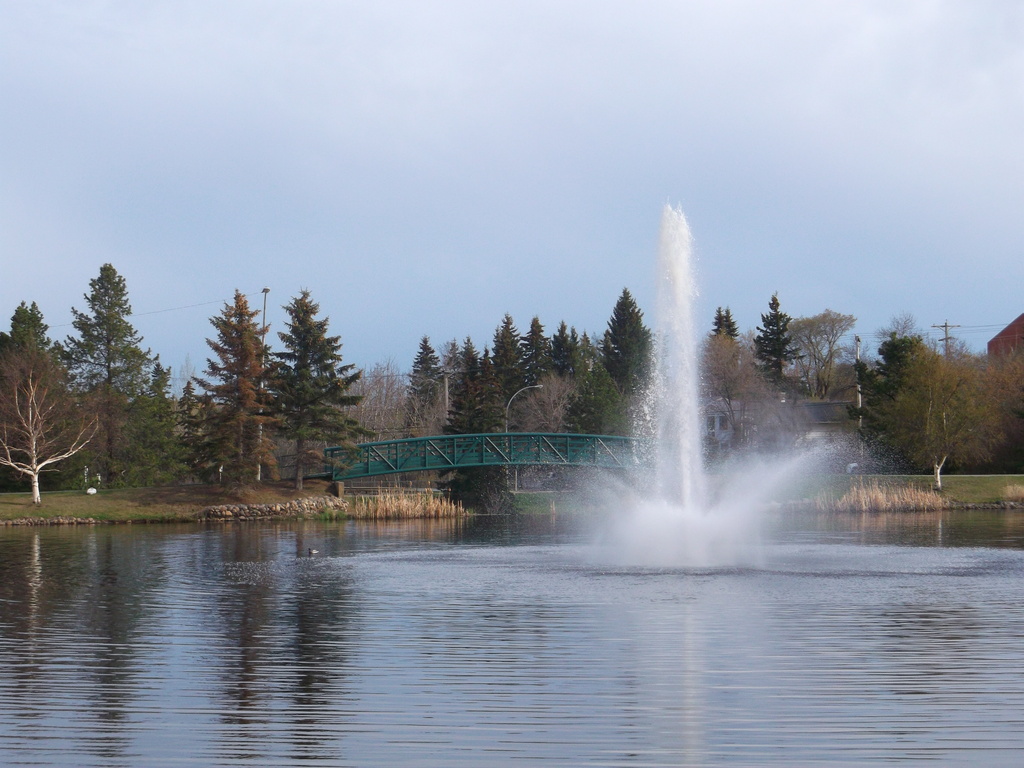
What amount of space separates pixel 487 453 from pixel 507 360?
40.6m

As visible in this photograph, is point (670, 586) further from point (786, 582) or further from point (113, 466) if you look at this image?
point (113, 466)

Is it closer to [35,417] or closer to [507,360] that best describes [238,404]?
[35,417]

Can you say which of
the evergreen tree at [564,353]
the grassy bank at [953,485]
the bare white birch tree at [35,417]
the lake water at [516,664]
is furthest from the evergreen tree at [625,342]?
the lake water at [516,664]

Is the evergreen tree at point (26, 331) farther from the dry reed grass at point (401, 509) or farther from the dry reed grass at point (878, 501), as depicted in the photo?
the dry reed grass at point (878, 501)

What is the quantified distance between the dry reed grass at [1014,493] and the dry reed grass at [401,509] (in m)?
32.7

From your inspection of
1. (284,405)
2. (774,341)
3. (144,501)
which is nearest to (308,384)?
(284,405)

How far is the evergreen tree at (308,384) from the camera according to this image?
59.2m

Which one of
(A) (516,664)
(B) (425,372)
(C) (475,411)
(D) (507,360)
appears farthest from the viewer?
(B) (425,372)

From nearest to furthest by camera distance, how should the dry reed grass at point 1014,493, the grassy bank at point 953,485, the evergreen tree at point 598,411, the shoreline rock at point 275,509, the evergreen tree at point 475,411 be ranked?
the shoreline rock at point 275,509 < the dry reed grass at point 1014,493 < the grassy bank at point 953,485 < the evergreen tree at point 475,411 < the evergreen tree at point 598,411

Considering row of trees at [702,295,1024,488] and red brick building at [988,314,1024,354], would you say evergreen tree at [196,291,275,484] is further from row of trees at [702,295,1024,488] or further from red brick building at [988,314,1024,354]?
red brick building at [988,314,1024,354]

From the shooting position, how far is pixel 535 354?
112 meters

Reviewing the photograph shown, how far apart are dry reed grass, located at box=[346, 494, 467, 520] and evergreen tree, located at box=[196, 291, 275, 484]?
5.96 meters

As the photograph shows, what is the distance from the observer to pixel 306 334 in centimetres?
5928

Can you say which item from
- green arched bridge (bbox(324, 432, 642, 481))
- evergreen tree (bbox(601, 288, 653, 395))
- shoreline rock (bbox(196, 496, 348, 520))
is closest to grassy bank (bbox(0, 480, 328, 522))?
shoreline rock (bbox(196, 496, 348, 520))
